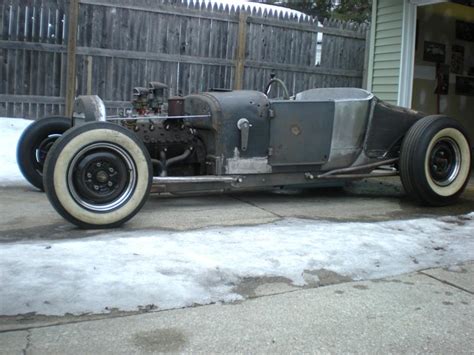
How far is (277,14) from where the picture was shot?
1092 centimetres

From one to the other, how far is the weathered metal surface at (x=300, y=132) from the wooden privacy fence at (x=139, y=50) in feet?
13.2

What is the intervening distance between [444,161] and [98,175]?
4058mm

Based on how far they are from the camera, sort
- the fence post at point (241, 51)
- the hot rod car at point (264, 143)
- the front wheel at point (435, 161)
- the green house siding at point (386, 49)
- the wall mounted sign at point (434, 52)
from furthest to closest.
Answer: the wall mounted sign at point (434, 52), the fence post at point (241, 51), the green house siding at point (386, 49), the front wheel at point (435, 161), the hot rod car at point (264, 143)

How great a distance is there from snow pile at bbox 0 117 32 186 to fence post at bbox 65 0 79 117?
84 cm

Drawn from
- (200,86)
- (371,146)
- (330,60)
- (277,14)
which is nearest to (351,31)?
(330,60)

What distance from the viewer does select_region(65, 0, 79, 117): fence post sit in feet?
30.3

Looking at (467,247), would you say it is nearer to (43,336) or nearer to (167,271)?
(167,271)

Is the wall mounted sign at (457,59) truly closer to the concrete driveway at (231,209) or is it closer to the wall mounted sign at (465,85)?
the wall mounted sign at (465,85)

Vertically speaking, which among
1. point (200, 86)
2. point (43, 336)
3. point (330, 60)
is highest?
point (330, 60)

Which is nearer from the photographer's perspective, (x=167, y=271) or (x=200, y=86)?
(x=167, y=271)

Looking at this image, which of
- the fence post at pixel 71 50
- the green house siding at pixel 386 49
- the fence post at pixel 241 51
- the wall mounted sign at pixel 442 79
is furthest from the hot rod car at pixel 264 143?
the wall mounted sign at pixel 442 79

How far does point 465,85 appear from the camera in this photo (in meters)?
12.6

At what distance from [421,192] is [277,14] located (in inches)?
231

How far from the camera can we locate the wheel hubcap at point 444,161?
6459 millimetres
